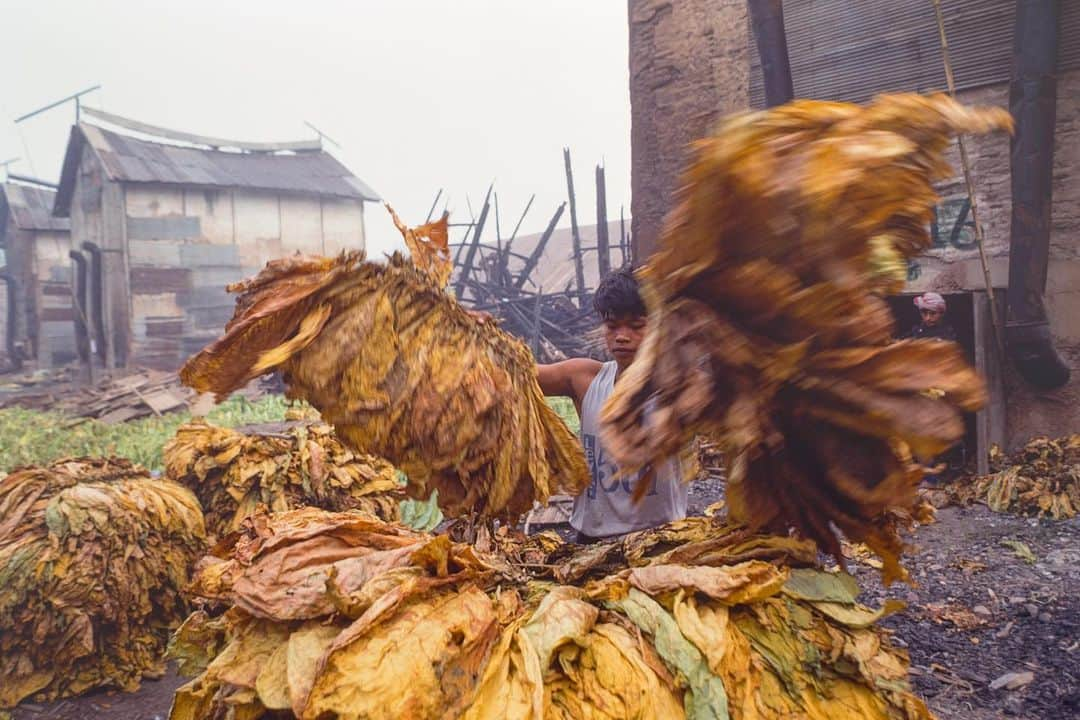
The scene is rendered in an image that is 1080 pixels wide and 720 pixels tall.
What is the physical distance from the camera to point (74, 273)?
21562 mm

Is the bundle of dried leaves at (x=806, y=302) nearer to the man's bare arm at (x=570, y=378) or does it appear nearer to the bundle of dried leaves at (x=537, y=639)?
the bundle of dried leaves at (x=537, y=639)

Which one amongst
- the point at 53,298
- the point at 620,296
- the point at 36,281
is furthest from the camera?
the point at 36,281

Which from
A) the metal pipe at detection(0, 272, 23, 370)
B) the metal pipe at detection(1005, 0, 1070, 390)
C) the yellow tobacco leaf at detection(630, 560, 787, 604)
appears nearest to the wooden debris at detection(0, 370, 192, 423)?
the metal pipe at detection(0, 272, 23, 370)

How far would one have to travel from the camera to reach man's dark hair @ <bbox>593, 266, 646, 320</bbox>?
2863 millimetres

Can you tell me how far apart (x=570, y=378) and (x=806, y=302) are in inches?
85.1

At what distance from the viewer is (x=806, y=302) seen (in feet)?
4.40

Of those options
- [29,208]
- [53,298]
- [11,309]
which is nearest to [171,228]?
[53,298]

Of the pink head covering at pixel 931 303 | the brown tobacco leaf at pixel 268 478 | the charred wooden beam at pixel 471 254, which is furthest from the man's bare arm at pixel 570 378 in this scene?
the charred wooden beam at pixel 471 254

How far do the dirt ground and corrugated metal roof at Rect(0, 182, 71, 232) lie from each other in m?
28.0

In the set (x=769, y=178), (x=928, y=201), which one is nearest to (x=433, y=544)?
(x=769, y=178)

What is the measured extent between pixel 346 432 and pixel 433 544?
0.48 meters

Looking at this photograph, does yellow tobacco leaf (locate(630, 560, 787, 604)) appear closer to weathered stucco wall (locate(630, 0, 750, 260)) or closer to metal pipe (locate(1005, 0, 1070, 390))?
metal pipe (locate(1005, 0, 1070, 390))

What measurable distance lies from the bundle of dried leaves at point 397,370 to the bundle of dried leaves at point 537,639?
0.90ft

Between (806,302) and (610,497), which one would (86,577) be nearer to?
(610,497)
